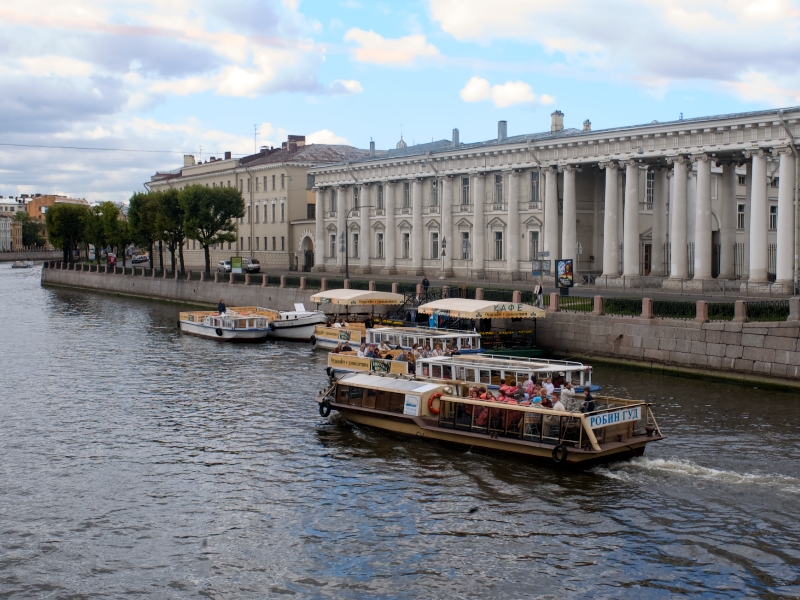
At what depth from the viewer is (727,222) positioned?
6103cm

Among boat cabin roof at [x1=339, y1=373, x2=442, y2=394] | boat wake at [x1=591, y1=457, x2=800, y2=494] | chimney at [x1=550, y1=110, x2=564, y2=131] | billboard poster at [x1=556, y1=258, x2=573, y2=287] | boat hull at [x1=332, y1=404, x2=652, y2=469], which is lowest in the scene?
boat wake at [x1=591, y1=457, x2=800, y2=494]

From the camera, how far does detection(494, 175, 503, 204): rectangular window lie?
241 feet

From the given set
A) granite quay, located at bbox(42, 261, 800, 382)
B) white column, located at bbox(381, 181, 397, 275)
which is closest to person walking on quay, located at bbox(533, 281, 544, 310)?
granite quay, located at bbox(42, 261, 800, 382)

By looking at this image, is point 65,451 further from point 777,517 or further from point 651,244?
point 651,244

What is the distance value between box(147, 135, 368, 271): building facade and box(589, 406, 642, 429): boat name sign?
72.1 meters

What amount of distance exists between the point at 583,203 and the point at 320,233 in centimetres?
3183

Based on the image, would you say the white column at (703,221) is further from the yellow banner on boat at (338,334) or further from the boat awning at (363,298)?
the yellow banner on boat at (338,334)

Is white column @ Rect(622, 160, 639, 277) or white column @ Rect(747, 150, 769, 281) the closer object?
white column @ Rect(747, 150, 769, 281)

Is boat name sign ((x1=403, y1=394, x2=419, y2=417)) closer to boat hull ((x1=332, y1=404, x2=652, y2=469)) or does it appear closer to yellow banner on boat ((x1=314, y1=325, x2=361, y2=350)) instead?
boat hull ((x1=332, y1=404, x2=652, y2=469))

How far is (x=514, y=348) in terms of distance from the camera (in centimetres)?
4384

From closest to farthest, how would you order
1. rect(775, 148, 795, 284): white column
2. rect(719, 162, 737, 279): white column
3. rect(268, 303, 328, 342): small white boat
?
rect(775, 148, 795, 284): white column, rect(268, 303, 328, 342): small white boat, rect(719, 162, 737, 279): white column

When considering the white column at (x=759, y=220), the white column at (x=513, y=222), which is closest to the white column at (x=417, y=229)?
the white column at (x=513, y=222)

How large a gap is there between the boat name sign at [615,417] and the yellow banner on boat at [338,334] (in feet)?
76.5

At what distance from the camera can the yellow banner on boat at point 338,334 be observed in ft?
159
